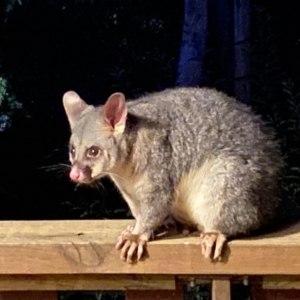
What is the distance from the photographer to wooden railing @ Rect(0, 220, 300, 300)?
1833 millimetres

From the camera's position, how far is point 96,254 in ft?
6.04

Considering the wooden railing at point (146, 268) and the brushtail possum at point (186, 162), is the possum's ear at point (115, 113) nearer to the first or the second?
the brushtail possum at point (186, 162)

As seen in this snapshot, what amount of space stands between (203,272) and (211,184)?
0.87ft

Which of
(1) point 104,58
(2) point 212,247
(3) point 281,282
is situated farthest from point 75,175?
(1) point 104,58

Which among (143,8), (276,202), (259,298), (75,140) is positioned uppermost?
(143,8)

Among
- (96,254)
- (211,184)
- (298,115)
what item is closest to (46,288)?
(96,254)

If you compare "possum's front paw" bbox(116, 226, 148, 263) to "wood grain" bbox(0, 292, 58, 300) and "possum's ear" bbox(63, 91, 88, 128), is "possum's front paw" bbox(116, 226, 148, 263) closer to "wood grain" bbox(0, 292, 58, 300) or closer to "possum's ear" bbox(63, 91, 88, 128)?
"wood grain" bbox(0, 292, 58, 300)

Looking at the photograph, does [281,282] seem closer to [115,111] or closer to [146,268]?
[146,268]

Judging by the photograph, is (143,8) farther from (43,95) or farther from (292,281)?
(292,281)

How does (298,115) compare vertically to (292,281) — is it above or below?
above

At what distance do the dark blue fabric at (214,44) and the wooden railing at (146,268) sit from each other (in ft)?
4.02

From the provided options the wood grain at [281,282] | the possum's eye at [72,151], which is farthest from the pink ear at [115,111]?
the wood grain at [281,282]

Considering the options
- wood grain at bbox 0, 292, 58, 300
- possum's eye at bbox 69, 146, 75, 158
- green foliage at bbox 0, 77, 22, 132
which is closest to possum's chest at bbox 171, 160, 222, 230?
possum's eye at bbox 69, 146, 75, 158

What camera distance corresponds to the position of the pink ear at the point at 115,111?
6.70 ft
